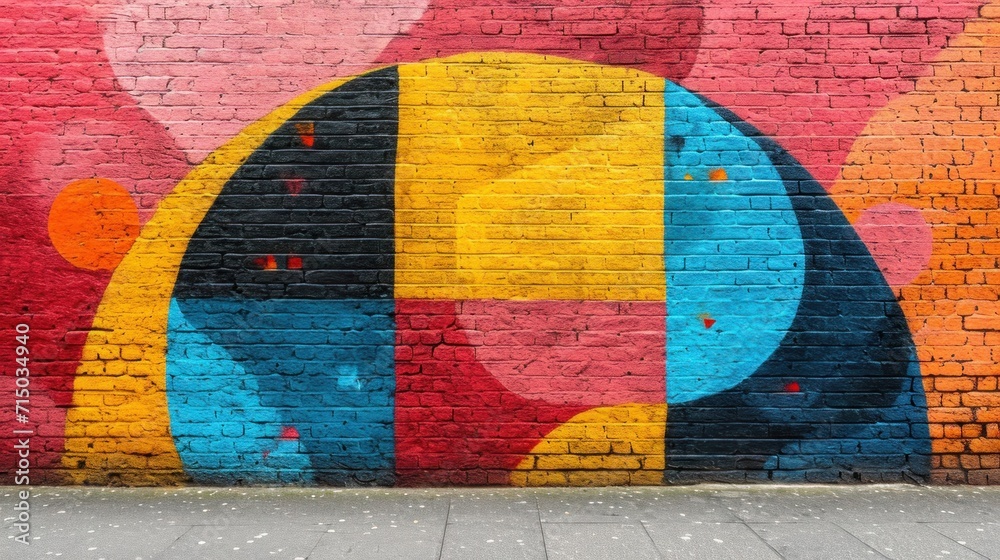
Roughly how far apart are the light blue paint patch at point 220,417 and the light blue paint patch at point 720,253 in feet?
8.74

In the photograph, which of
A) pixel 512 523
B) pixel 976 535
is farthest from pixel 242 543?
pixel 976 535

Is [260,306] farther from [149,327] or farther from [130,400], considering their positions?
[130,400]

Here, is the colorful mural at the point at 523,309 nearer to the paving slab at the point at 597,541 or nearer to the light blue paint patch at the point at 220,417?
the light blue paint patch at the point at 220,417

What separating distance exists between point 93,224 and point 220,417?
1555 millimetres

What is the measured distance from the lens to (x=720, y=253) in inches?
185

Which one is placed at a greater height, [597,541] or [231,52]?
[231,52]

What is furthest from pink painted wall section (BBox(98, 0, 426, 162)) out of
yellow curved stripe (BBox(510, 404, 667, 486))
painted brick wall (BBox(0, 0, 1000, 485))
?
yellow curved stripe (BBox(510, 404, 667, 486))

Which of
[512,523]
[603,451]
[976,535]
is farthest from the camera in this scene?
[603,451]

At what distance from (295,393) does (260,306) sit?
63 centimetres

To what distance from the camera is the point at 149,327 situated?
4703 millimetres

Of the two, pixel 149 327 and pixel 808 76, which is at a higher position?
pixel 808 76

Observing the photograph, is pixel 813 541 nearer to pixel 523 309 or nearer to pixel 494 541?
pixel 494 541

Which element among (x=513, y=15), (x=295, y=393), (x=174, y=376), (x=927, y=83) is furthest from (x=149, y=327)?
(x=927, y=83)

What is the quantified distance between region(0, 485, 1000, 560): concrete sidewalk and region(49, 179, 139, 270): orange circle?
1552mm
